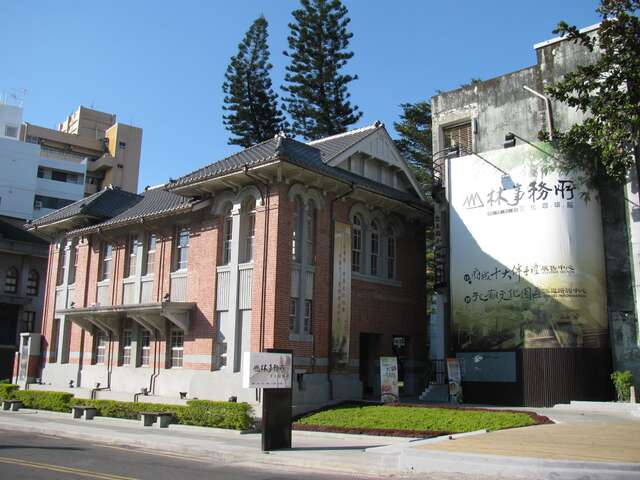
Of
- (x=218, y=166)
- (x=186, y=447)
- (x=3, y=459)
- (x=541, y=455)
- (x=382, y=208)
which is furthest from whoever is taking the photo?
(x=382, y=208)

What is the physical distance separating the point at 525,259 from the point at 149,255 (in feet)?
52.3

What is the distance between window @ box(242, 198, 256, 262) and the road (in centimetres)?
906

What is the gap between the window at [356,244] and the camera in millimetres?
25900

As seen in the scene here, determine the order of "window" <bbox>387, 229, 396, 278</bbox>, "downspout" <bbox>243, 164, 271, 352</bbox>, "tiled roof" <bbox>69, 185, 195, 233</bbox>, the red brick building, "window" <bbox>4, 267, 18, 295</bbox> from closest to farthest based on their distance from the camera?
"downspout" <bbox>243, 164, 271, 352</bbox> → the red brick building → "tiled roof" <bbox>69, 185, 195, 233</bbox> → "window" <bbox>387, 229, 396, 278</bbox> → "window" <bbox>4, 267, 18, 295</bbox>

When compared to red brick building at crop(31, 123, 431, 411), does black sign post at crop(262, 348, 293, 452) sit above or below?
below

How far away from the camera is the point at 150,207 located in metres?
28.9

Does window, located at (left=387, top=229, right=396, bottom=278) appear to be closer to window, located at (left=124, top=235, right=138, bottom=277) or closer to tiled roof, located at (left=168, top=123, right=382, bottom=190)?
tiled roof, located at (left=168, top=123, right=382, bottom=190)

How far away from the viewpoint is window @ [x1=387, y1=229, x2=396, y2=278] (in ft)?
91.5

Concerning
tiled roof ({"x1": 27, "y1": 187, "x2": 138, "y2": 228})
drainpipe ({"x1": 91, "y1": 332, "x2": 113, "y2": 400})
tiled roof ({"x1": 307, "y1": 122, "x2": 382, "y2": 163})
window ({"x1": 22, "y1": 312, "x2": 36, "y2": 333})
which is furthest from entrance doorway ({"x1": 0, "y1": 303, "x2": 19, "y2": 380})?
tiled roof ({"x1": 307, "y1": 122, "x2": 382, "y2": 163})

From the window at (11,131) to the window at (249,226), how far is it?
2466 inches

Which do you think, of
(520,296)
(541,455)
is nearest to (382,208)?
(520,296)

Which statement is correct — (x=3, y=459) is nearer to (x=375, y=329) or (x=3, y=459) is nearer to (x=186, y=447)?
(x=186, y=447)

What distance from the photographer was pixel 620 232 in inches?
919

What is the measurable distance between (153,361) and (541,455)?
18.2 m
